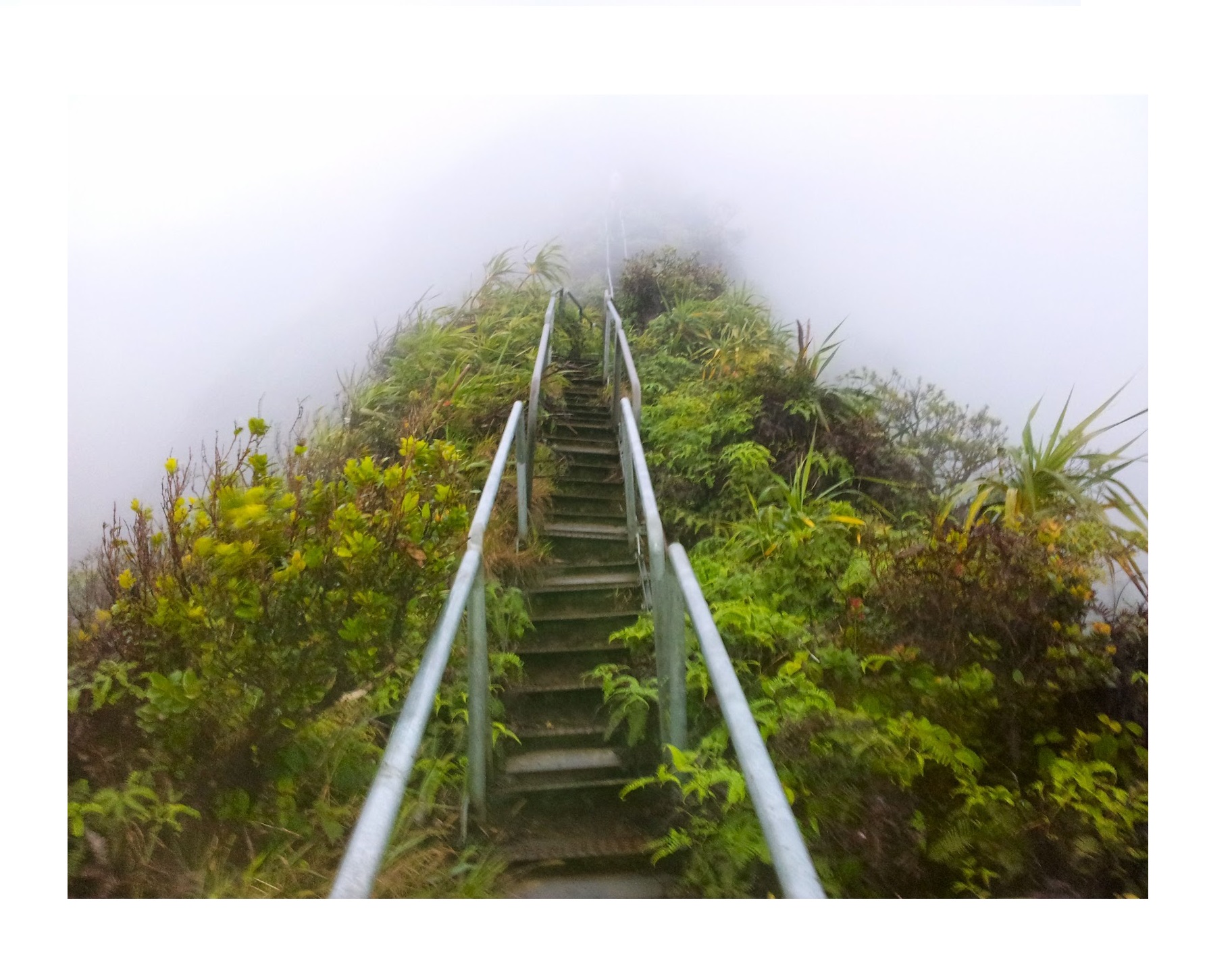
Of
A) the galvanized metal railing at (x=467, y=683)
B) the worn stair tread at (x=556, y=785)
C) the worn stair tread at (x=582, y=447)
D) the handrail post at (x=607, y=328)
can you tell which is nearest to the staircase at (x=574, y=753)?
the worn stair tread at (x=556, y=785)

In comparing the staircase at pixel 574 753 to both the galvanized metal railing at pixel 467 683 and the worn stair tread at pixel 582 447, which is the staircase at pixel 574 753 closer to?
the galvanized metal railing at pixel 467 683

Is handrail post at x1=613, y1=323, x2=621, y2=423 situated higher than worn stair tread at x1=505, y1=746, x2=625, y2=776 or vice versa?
handrail post at x1=613, y1=323, x2=621, y2=423

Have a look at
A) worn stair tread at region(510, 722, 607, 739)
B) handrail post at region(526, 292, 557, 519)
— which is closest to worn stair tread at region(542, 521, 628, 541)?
handrail post at region(526, 292, 557, 519)

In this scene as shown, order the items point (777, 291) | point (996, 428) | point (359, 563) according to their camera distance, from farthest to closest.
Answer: point (777, 291) < point (996, 428) < point (359, 563)

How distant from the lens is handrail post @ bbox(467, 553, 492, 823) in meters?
2.08

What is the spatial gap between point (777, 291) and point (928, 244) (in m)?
0.42

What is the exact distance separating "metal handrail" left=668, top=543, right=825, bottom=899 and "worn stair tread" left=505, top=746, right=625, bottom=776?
0.53m

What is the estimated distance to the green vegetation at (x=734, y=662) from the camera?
1931 mm

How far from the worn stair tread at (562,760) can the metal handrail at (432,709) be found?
85mm

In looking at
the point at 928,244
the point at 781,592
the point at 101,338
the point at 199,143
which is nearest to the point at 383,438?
the point at 101,338

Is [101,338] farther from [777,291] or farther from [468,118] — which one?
[777,291]

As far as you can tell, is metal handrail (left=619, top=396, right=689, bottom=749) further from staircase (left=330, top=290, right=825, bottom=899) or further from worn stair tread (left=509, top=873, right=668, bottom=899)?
worn stair tread (left=509, top=873, right=668, bottom=899)
